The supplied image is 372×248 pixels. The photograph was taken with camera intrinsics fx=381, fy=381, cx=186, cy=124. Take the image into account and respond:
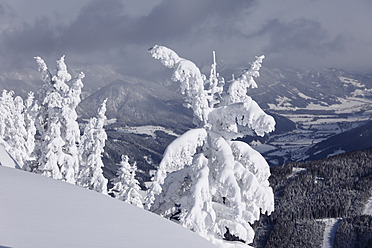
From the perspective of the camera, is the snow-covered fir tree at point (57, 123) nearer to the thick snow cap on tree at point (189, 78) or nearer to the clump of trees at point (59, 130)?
the clump of trees at point (59, 130)

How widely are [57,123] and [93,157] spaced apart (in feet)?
18.8

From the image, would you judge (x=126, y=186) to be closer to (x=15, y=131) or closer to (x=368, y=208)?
(x=15, y=131)

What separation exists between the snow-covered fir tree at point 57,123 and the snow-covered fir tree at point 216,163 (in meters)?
13.2

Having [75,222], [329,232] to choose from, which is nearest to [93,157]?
[75,222]

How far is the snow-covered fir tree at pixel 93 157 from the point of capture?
107 ft

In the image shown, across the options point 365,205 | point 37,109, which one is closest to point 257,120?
point 37,109

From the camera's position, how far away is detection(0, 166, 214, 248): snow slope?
26.5 feet

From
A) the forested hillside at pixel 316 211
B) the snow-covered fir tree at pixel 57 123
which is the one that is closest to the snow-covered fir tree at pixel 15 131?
the snow-covered fir tree at pixel 57 123

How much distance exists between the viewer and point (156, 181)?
14695mm

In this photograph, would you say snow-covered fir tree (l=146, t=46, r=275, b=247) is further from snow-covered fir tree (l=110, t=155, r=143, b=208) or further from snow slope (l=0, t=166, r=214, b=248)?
snow-covered fir tree (l=110, t=155, r=143, b=208)

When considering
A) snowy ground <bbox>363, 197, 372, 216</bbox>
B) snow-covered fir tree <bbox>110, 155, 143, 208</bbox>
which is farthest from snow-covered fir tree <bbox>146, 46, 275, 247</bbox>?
snowy ground <bbox>363, 197, 372, 216</bbox>

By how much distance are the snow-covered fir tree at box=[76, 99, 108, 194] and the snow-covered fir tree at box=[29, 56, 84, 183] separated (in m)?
3.80

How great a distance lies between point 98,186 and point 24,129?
63.2 feet

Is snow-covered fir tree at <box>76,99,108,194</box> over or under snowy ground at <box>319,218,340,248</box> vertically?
under
